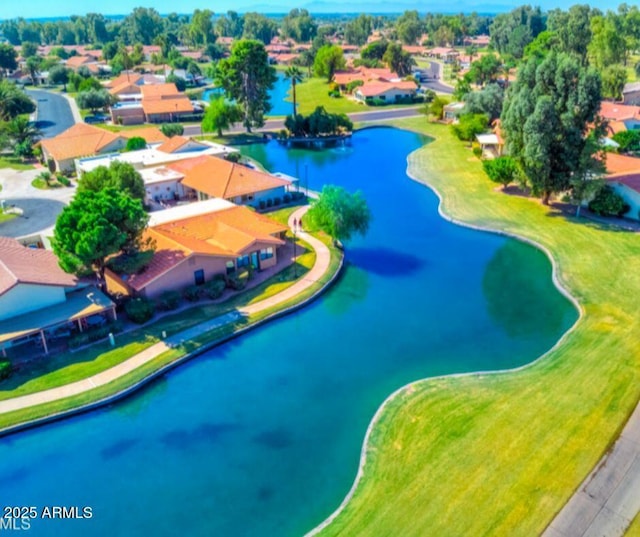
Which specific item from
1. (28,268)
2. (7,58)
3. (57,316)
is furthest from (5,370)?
(7,58)

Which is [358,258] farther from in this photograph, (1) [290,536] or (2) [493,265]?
(1) [290,536]

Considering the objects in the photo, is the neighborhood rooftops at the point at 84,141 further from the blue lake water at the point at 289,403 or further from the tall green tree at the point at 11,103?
the blue lake water at the point at 289,403

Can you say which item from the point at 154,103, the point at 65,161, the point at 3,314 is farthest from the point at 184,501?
the point at 154,103

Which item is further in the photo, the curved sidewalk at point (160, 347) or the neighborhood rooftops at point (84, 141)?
the neighborhood rooftops at point (84, 141)

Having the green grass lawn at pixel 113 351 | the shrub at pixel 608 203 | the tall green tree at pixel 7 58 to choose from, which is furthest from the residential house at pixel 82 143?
the tall green tree at pixel 7 58

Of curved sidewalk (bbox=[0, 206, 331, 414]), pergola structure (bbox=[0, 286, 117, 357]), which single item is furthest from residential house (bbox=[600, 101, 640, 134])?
pergola structure (bbox=[0, 286, 117, 357])
